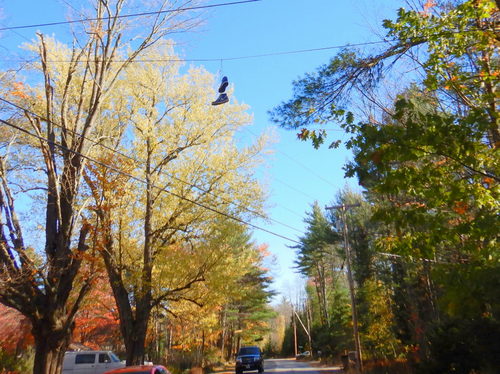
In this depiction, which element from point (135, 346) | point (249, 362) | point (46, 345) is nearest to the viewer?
point (46, 345)

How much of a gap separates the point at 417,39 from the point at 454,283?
4.01 meters

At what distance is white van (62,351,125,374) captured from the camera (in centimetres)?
1902

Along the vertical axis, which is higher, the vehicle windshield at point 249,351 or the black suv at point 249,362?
the vehicle windshield at point 249,351

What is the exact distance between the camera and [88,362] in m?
19.5

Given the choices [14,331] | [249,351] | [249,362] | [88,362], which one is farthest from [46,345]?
[14,331]

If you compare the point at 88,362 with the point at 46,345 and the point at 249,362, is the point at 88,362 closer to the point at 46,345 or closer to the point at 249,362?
the point at 46,345

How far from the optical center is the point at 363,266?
3075 centimetres

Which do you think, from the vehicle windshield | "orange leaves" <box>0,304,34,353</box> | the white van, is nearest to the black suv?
the vehicle windshield

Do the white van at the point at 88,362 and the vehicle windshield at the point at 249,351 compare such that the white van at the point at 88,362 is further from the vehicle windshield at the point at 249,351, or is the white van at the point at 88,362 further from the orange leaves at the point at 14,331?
the vehicle windshield at the point at 249,351

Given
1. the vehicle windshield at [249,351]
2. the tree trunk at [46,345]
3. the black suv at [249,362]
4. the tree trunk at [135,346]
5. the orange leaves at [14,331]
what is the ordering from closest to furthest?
the tree trunk at [46,345] → the tree trunk at [135,346] → the orange leaves at [14,331] → the black suv at [249,362] → the vehicle windshield at [249,351]

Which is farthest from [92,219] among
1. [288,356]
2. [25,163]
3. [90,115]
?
[288,356]

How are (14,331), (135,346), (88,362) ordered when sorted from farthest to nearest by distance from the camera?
(14,331) → (88,362) → (135,346)

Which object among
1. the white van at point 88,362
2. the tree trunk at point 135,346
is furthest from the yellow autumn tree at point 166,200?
the white van at point 88,362

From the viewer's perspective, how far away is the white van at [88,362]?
19.0 meters
